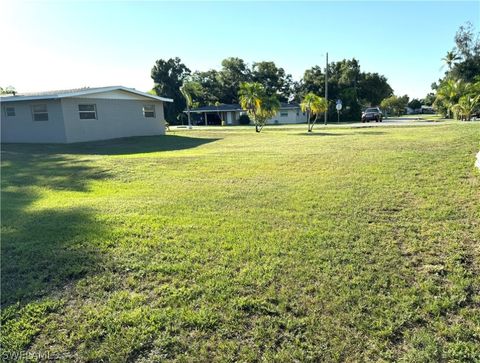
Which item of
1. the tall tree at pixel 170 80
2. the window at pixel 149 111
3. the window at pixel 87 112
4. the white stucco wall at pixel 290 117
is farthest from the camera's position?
the tall tree at pixel 170 80

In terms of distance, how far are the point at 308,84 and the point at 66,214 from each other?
166ft

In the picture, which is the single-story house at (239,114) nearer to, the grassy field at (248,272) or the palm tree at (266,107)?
the palm tree at (266,107)

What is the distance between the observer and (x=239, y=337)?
2699 millimetres

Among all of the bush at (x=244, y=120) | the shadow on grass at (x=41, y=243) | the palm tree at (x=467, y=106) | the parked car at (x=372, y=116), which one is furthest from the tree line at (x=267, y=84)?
the shadow on grass at (x=41, y=243)

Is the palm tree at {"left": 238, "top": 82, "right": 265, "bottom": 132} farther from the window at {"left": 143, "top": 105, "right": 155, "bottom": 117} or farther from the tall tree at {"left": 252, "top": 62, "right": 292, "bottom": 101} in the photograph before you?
the tall tree at {"left": 252, "top": 62, "right": 292, "bottom": 101}

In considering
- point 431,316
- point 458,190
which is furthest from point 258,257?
point 458,190

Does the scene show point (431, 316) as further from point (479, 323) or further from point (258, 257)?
point (258, 257)

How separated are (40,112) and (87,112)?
84.7 inches

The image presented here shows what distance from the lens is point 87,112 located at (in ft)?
57.8

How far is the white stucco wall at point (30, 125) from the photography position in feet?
54.6

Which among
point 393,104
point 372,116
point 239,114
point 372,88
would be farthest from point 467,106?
point 239,114

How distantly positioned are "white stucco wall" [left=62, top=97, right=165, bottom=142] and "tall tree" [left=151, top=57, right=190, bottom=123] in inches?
1253

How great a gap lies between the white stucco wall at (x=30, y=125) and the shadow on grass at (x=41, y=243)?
33.4 ft

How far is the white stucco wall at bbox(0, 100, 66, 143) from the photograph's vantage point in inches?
656
